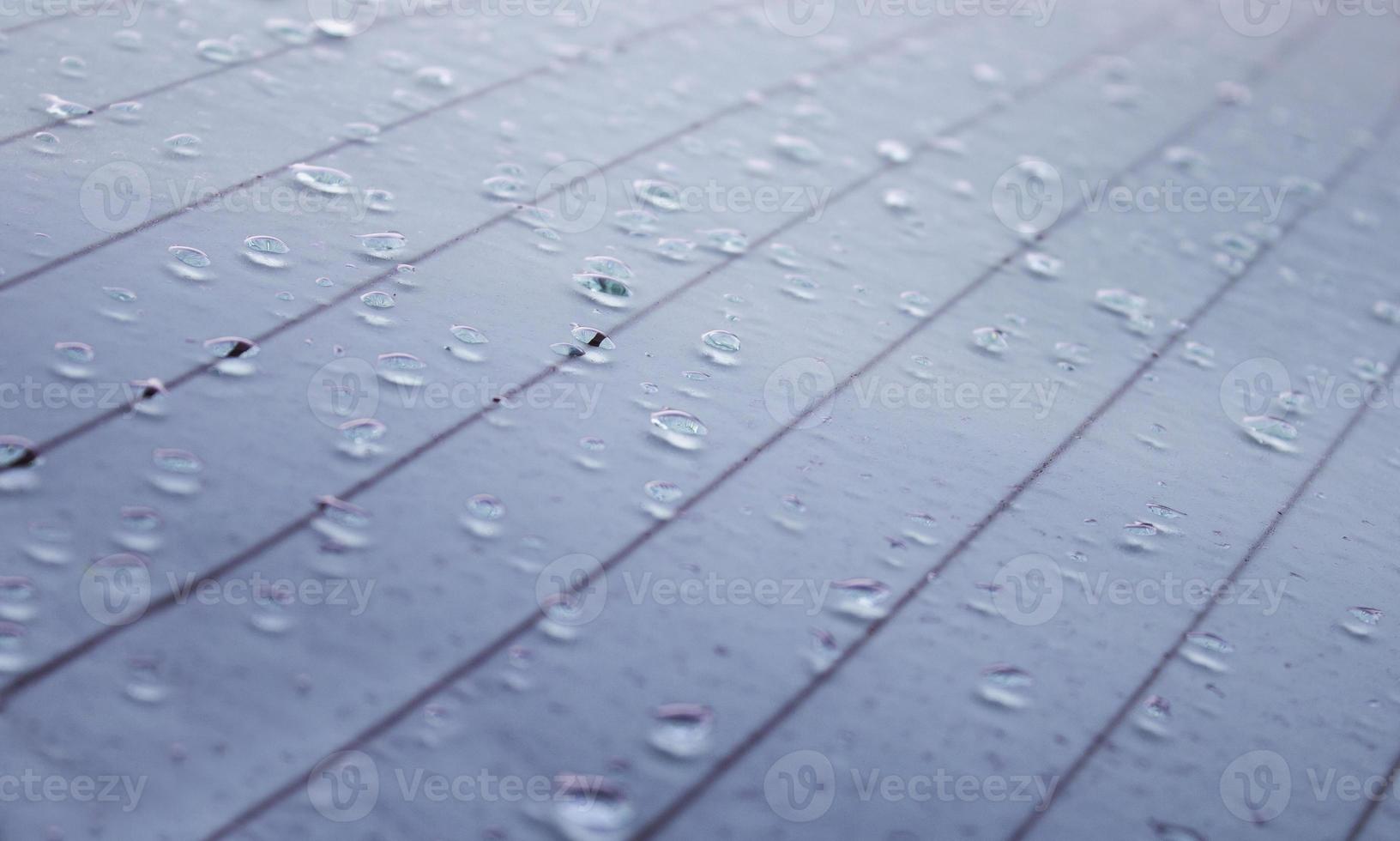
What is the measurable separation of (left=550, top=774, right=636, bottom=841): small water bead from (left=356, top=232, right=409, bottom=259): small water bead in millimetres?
819

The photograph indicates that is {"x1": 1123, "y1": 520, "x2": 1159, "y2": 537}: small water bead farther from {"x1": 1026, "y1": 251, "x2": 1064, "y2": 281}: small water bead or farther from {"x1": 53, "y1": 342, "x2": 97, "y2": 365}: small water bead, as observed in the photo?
{"x1": 53, "y1": 342, "x2": 97, "y2": 365}: small water bead

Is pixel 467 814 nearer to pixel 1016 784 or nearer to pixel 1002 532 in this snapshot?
pixel 1016 784

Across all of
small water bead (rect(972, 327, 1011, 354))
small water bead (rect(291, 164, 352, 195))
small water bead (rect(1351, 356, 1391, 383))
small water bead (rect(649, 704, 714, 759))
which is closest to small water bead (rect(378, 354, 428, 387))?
small water bead (rect(291, 164, 352, 195))

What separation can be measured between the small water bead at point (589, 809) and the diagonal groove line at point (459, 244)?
1.47 feet

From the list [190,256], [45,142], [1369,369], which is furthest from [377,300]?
[1369,369]

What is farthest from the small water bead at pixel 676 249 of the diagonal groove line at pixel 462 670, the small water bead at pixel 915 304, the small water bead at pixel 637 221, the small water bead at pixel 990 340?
the small water bead at pixel 990 340

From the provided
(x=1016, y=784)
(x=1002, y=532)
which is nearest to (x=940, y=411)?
(x=1002, y=532)

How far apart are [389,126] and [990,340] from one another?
98 centimetres

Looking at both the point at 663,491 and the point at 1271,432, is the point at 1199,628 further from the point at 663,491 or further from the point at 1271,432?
the point at 663,491

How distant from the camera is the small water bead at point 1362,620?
4.19 ft

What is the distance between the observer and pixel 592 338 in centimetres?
145

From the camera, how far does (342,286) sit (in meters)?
1.44

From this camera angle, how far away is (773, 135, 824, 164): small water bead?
200cm

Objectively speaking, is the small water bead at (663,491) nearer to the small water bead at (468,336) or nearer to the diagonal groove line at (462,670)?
the diagonal groove line at (462,670)
